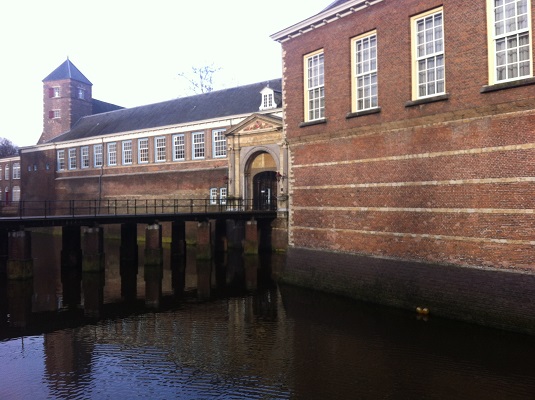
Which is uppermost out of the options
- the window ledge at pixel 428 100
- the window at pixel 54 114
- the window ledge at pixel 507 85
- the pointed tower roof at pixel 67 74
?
the pointed tower roof at pixel 67 74

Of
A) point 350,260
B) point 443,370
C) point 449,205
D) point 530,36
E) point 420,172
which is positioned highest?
point 530,36

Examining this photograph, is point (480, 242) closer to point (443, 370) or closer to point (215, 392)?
point (443, 370)

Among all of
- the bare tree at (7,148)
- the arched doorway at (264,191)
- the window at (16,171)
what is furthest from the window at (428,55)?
the bare tree at (7,148)

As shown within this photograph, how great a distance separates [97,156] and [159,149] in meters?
7.33

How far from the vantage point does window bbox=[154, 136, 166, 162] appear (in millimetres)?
32188

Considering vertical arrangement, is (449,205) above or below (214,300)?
above

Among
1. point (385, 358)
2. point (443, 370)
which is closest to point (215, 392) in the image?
point (385, 358)

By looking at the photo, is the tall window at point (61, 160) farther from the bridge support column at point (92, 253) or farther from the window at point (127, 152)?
the bridge support column at point (92, 253)

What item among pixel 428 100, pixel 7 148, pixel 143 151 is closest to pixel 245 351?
pixel 428 100

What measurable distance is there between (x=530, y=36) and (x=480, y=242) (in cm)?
430

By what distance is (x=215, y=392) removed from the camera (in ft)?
22.9

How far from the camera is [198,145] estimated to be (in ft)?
98.5

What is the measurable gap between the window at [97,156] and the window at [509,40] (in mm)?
31579

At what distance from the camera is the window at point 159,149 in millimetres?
32188
